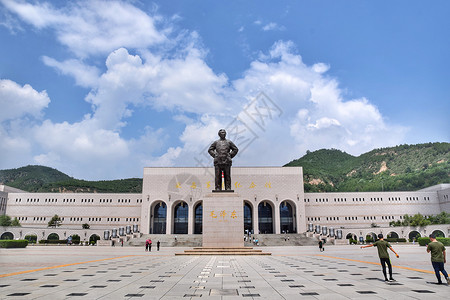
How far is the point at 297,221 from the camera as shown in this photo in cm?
6034

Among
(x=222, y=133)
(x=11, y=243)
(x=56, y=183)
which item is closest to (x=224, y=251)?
(x=222, y=133)

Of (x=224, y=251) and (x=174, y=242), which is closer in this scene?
(x=224, y=251)

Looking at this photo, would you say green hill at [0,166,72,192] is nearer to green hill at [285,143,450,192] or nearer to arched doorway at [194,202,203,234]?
arched doorway at [194,202,203,234]

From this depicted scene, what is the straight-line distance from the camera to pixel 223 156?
21531mm

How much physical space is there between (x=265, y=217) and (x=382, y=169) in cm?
6352

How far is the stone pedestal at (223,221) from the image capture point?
20.4 metres

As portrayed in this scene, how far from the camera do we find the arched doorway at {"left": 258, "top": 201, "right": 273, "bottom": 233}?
63.1 metres

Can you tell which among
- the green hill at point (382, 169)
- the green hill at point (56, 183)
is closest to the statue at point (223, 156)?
the green hill at point (382, 169)

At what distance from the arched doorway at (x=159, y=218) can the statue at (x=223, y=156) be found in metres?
44.1

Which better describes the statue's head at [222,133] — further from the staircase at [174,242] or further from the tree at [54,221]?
the tree at [54,221]

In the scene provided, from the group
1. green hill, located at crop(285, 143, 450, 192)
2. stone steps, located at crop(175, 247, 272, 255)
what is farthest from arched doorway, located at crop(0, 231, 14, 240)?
green hill, located at crop(285, 143, 450, 192)

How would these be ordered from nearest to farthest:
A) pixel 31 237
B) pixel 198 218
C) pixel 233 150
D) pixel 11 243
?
pixel 233 150 → pixel 11 243 → pixel 31 237 → pixel 198 218

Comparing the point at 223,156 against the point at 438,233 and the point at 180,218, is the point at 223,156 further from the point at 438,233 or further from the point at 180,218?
the point at 438,233

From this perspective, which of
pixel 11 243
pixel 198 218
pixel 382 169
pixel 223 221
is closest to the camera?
pixel 223 221
